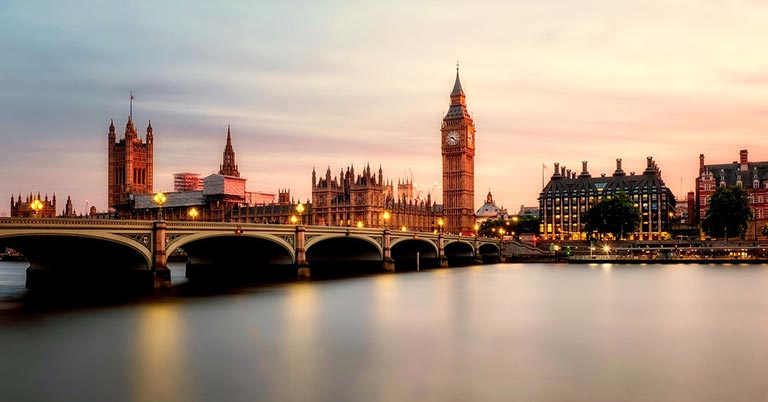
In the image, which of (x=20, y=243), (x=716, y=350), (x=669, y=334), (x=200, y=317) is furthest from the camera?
(x=20, y=243)

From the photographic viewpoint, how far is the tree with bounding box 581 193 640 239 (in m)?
123

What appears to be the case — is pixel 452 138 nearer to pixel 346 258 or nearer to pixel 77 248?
pixel 346 258

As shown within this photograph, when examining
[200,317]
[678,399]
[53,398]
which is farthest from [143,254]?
[678,399]

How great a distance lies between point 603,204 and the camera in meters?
126

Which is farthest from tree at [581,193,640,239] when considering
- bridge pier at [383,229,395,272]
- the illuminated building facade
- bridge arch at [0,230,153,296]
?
bridge arch at [0,230,153,296]

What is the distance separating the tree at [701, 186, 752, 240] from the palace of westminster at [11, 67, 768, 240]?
18959mm

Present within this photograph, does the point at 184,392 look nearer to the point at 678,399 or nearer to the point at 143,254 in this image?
the point at 678,399

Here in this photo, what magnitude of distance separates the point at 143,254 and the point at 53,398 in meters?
25.3

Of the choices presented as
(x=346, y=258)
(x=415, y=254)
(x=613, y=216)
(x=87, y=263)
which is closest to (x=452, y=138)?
(x=613, y=216)

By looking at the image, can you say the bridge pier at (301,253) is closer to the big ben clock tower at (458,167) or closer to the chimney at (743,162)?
the big ben clock tower at (458,167)

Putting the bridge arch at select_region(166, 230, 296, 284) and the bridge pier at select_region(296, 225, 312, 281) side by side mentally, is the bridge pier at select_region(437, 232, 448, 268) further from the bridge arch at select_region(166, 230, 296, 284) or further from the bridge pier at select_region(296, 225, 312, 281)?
the bridge pier at select_region(296, 225, 312, 281)

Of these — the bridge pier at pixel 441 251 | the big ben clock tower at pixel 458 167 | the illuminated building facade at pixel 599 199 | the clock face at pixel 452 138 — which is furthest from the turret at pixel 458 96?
the bridge pier at pixel 441 251

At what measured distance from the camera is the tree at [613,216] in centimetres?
12325

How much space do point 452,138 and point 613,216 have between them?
5721 cm
